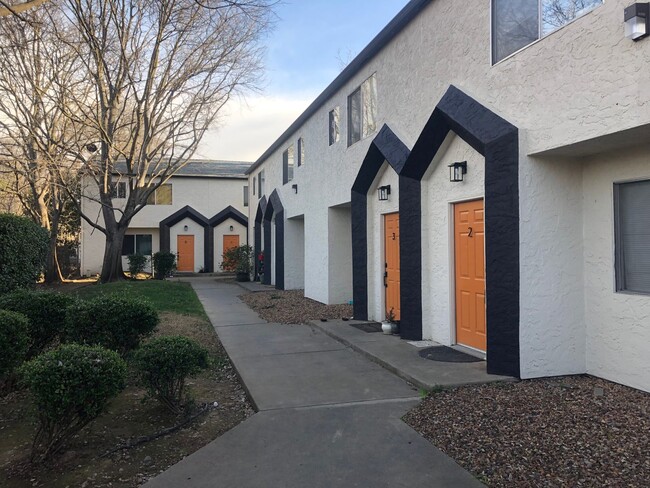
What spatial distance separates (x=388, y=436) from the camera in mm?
4625

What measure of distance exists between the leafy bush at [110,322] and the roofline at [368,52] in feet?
19.3

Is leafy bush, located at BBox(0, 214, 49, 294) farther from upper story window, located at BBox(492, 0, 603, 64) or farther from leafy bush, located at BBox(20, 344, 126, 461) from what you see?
upper story window, located at BBox(492, 0, 603, 64)

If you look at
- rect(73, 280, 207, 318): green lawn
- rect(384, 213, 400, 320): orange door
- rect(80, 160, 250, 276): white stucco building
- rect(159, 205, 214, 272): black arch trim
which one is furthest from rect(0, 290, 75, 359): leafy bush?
rect(80, 160, 250, 276): white stucco building

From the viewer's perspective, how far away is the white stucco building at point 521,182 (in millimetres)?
5211

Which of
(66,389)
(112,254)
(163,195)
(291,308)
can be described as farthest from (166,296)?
(163,195)

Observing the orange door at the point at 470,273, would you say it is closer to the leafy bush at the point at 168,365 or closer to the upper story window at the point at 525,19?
the upper story window at the point at 525,19

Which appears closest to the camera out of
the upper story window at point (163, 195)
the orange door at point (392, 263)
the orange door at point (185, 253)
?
the orange door at point (392, 263)

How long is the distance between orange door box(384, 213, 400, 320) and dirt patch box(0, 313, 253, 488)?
3.89 metres

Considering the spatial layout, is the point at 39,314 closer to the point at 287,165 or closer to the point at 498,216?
the point at 498,216

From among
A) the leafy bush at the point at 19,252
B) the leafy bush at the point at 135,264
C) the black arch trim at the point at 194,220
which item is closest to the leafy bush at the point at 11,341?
the leafy bush at the point at 19,252

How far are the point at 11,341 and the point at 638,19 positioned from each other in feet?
22.7

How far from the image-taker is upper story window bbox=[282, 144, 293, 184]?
1751 centimetres

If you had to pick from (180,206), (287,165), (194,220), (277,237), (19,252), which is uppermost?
(287,165)

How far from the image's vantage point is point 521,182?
591 cm
